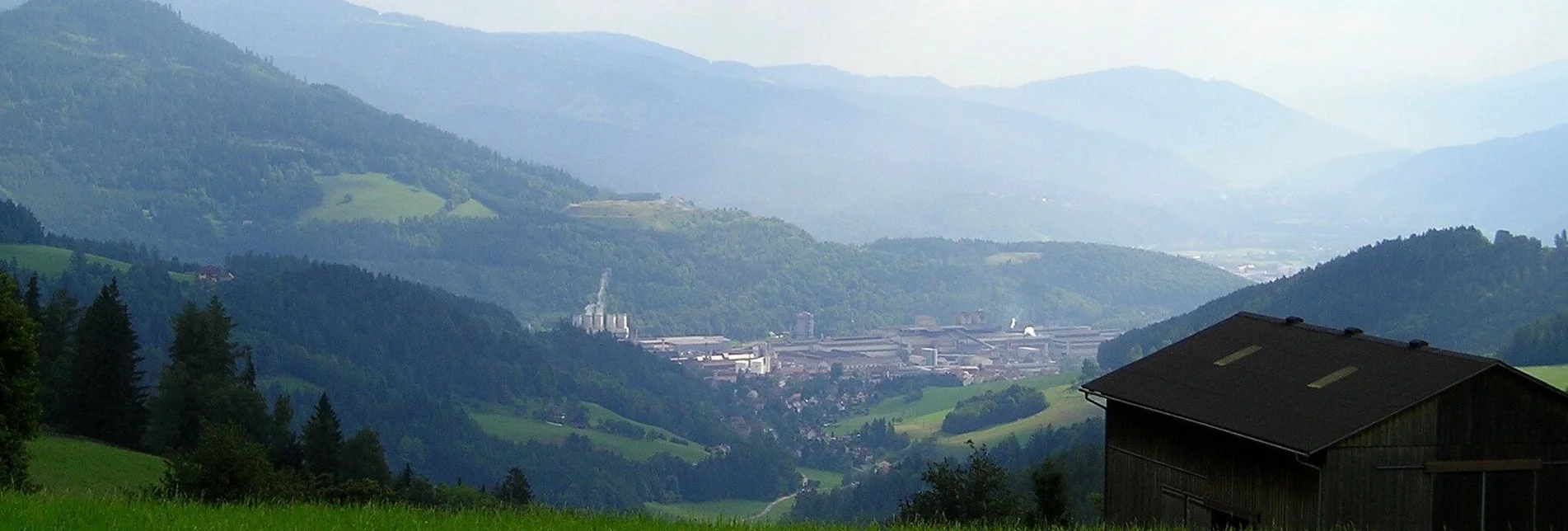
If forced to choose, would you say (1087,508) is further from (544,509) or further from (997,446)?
(997,446)

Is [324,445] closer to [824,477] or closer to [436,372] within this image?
[824,477]

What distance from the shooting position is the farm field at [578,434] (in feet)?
462

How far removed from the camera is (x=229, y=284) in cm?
17012

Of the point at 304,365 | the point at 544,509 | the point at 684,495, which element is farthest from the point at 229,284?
the point at 544,509

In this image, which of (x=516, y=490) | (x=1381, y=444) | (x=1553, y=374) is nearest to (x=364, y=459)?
(x=516, y=490)

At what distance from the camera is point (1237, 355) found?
26.9 m

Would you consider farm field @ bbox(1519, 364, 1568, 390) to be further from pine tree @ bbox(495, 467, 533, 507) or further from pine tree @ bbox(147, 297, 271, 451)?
pine tree @ bbox(147, 297, 271, 451)

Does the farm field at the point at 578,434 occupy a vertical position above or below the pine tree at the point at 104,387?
→ below

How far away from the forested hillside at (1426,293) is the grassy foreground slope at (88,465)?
127293 mm

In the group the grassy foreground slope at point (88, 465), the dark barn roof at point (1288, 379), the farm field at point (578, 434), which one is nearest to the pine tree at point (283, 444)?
the grassy foreground slope at point (88, 465)

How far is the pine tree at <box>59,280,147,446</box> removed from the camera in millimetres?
57906

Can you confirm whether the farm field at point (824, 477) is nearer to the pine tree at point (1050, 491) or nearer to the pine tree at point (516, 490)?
the pine tree at point (516, 490)

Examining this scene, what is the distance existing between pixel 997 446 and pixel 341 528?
10981cm

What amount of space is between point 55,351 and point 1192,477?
55396 millimetres
